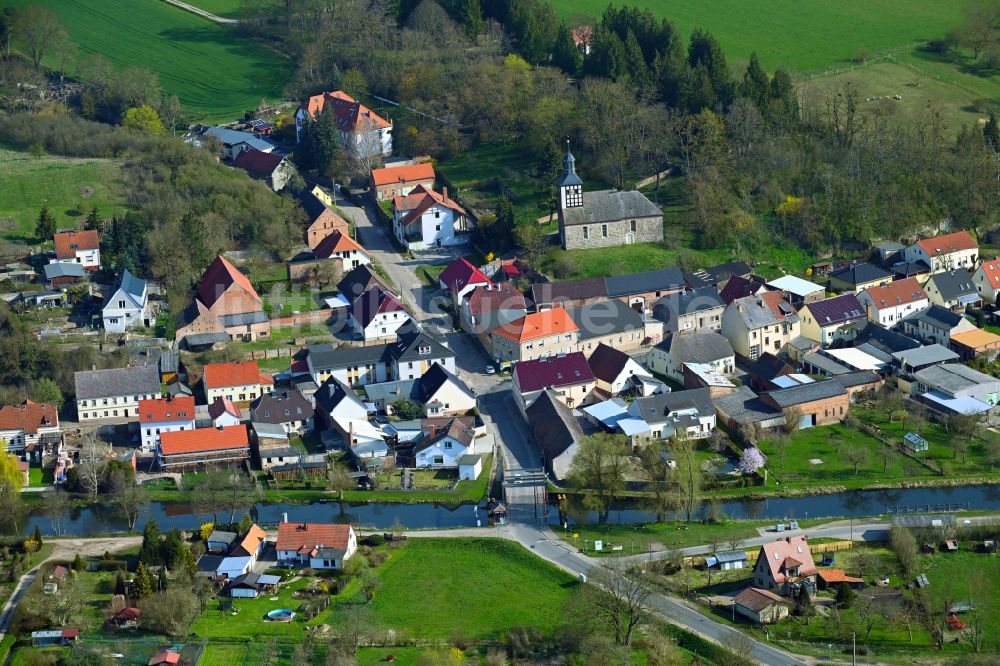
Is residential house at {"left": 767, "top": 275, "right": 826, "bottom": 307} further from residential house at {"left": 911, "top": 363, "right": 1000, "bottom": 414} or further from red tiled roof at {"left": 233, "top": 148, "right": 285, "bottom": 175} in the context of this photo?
red tiled roof at {"left": 233, "top": 148, "right": 285, "bottom": 175}

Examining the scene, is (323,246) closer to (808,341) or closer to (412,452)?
(412,452)

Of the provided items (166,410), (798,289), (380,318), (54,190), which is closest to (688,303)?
(798,289)

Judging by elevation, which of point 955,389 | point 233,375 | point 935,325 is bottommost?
point 955,389

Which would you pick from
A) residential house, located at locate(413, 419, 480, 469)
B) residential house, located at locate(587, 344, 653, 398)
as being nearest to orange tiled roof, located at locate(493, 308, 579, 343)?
residential house, located at locate(587, 344, 653, 398)

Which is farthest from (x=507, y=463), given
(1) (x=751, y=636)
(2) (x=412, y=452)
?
(1) (x=751, y=636)

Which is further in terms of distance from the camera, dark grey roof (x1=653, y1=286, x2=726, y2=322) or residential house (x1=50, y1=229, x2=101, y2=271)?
residential house (x1=50, y1=229, x2=101, y2=271)

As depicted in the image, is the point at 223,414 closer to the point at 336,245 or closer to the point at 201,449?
the point at 201,449
